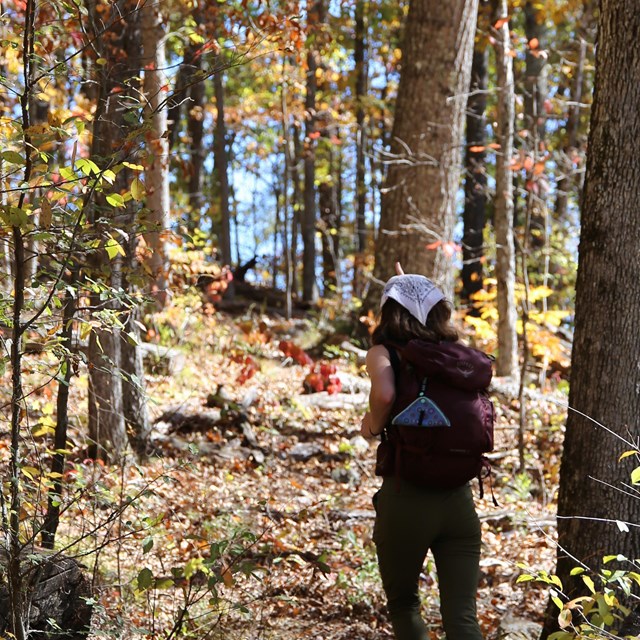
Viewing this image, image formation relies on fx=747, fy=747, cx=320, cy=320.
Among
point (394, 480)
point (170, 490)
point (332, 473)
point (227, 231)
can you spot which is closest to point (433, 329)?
point (394, 480)

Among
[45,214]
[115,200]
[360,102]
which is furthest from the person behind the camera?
[360,102]

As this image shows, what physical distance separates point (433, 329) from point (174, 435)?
487 cm

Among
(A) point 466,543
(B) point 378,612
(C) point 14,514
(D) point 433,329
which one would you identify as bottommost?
(B) point 378,612

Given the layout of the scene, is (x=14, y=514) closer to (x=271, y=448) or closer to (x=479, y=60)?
(x=271, y=448)

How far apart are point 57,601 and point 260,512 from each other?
1583 millimetres

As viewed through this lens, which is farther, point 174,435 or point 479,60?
point 479,60

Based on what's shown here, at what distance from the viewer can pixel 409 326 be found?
10.7 feet

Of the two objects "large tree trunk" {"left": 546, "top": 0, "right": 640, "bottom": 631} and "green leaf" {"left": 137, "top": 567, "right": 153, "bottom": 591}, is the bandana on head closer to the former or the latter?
"large tree trunk" {"left": 546, "top": 0, "right": 640, "bottom": 631}

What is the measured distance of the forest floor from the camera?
379 cm

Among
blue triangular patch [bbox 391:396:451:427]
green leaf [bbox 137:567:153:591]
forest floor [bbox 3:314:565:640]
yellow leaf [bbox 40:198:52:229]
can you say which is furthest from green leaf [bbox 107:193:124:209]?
green leaf [bbox 137:567:153:591]

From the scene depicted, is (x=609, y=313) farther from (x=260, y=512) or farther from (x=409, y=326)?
(x=260, y=512)

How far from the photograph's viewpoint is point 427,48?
30.0ft

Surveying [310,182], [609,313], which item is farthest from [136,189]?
[310,182]

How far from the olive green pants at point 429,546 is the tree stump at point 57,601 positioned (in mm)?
1312
